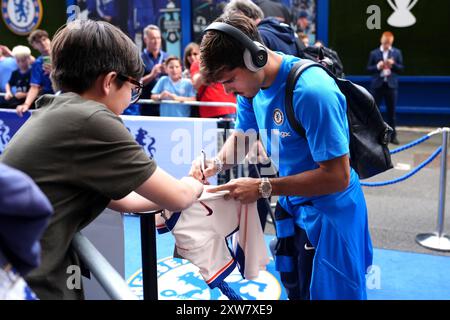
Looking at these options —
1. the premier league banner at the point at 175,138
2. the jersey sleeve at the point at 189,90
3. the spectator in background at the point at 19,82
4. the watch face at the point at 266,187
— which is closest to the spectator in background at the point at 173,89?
the jersey sleeve at the point at 189,90

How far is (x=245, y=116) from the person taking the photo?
242 cm

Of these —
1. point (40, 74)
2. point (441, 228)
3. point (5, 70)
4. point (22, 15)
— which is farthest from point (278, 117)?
point (22, 15)

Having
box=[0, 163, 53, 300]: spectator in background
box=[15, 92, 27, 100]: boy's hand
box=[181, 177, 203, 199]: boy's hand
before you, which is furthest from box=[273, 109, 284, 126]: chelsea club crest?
box=[15, 92, 27, 100]: boy's hand

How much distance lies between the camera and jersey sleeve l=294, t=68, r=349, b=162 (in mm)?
1835

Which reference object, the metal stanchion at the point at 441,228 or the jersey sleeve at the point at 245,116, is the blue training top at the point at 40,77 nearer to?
the jersey sleeve at the point at 245,116

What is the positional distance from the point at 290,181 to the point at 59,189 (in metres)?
0.97

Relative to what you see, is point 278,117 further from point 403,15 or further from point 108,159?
point 403,15

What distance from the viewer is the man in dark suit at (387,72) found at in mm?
9695

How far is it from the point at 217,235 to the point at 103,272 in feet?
2.94

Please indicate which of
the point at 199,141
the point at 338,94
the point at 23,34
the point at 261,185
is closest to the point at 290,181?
the point at 261,185

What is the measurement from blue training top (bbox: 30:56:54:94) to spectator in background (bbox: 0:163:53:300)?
6.12 meters

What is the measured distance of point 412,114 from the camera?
1170 centimetres

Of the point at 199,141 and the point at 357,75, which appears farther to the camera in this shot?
the point at 357,75

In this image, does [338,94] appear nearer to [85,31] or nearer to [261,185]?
[261,185]
